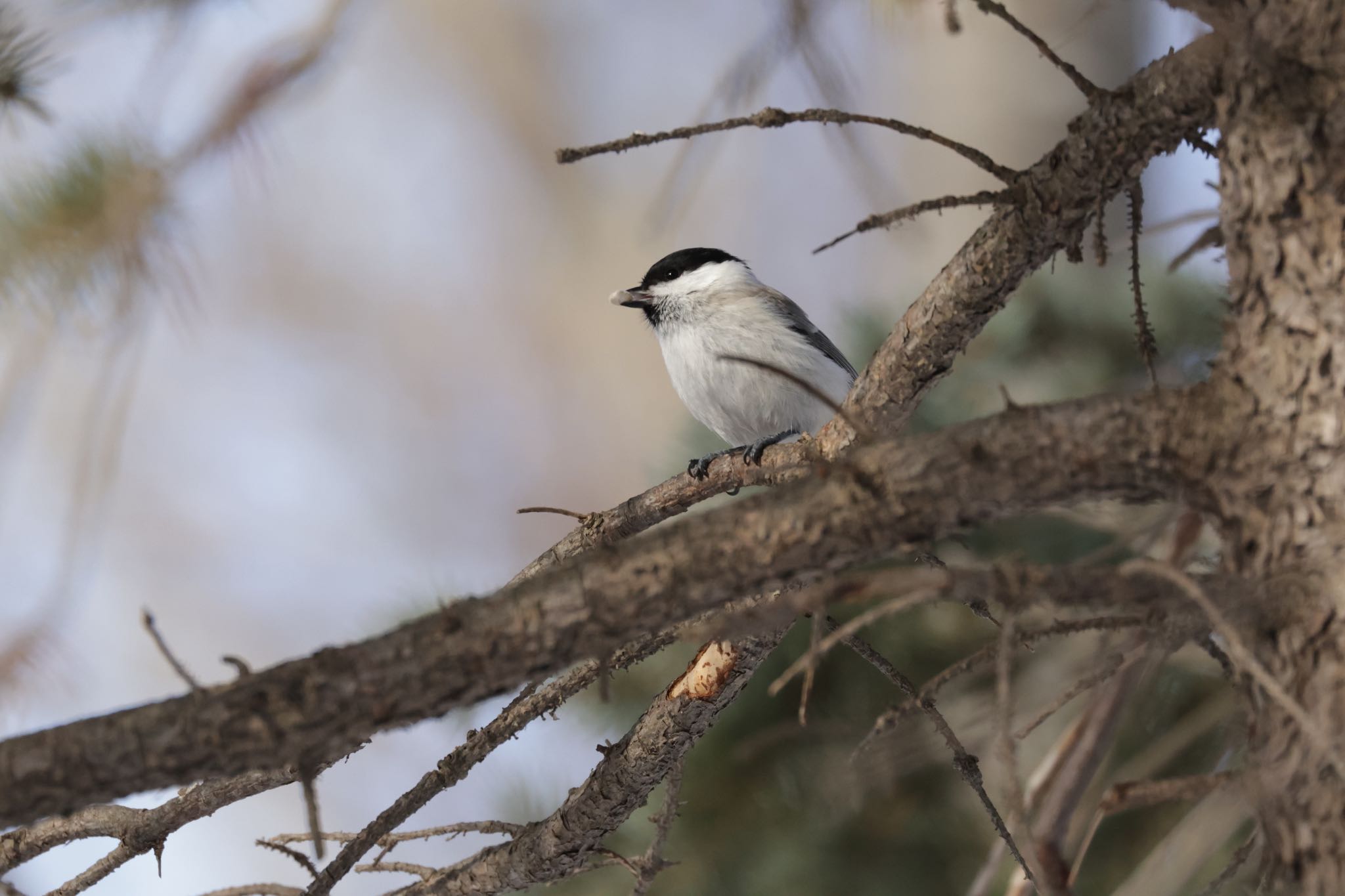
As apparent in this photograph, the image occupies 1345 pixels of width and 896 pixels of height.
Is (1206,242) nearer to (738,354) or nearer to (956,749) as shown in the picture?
(956,749)

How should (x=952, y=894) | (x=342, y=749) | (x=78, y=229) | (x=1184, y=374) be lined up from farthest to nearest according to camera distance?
1. (x=952, y=894)
2. (x=1184, y=374)
3. (x=78, y=229)
4. (x=342, y=749)

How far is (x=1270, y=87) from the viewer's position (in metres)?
0.77

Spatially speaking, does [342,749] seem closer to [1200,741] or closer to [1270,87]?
[1270,87]

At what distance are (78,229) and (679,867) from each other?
72.2 inches

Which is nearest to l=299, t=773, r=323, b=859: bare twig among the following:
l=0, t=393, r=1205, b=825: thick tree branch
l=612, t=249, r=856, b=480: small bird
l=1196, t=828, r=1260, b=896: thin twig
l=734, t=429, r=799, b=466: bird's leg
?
l=0, t=393, r=1205, b=825: thick tree branch

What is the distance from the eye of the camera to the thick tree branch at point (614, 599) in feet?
2.59

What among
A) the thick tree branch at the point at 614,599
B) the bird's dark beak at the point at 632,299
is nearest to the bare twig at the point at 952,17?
the thick tree branch at the point at 614,599

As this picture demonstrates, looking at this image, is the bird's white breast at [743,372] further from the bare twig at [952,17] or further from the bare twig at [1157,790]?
the bare twig at [1157,790]

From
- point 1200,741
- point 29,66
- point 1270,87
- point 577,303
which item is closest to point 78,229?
point 29,66

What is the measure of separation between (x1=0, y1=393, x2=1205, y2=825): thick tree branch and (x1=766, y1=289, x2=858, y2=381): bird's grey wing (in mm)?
1881

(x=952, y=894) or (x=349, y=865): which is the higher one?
(x=349, y=865)

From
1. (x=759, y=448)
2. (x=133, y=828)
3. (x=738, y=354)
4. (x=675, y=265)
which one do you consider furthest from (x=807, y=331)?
(x=133, y=828)

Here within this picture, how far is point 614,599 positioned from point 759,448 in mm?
1337

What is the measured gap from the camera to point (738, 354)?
8.16 ft
